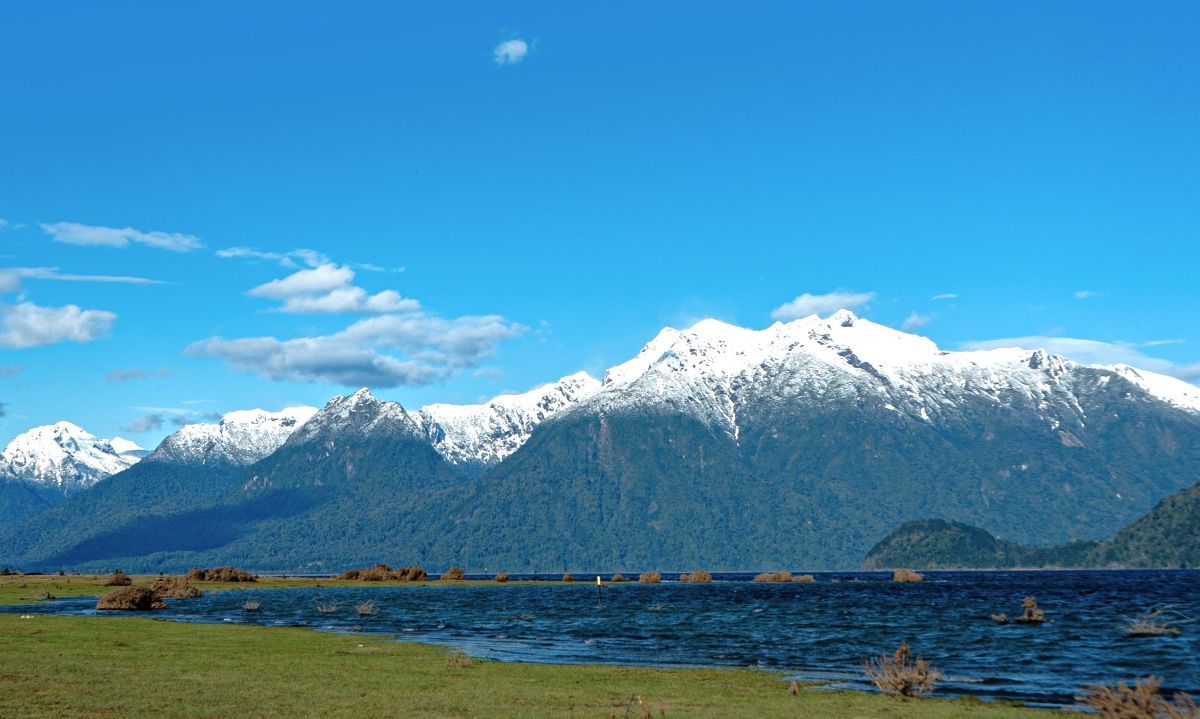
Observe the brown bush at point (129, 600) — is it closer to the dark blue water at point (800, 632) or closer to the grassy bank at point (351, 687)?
the dark blue water at point (800, 632)

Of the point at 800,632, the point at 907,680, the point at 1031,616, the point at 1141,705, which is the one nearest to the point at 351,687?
the point at 907,680

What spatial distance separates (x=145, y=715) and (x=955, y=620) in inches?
2807

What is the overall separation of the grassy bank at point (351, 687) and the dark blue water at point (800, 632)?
6476mm

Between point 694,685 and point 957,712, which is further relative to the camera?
point 694,685

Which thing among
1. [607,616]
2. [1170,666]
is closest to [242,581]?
[607,616]

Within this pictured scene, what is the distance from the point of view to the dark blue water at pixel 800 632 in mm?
52469

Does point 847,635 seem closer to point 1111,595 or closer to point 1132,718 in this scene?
point 1132,718

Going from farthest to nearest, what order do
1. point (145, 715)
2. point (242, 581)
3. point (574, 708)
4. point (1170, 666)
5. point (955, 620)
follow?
point (242, 581) < point (955, 620) < point (1170, 666) < point (574, 708) < point (145, 715)

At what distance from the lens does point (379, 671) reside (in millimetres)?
46844

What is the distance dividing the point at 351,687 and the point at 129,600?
64.1 m

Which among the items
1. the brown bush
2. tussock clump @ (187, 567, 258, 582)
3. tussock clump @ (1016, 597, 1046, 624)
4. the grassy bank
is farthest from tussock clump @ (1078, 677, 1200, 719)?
tussock clump @ (187, 567, 258, 582)

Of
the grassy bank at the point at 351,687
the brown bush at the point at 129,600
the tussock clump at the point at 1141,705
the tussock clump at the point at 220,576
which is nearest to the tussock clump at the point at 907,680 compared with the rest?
the grassy bank at the point at 351,687

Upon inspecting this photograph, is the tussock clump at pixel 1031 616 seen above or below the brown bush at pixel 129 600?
below

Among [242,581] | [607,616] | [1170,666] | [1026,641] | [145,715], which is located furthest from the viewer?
[242,581]
